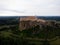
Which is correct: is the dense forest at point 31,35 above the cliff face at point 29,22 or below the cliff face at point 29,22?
below

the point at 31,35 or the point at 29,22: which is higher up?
the point at 29,22

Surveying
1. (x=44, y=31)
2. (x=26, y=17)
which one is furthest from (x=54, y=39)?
(x=26, y=17)

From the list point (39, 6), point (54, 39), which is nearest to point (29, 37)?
point (54, 39)

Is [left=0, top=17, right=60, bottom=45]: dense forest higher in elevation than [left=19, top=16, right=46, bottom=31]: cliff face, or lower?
lower

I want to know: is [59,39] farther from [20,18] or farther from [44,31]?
[20,18]

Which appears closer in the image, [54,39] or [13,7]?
[54,39]

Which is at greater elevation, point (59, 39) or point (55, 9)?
point (55, 9)

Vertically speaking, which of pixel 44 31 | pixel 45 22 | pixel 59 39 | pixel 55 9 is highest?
pixel 55 9

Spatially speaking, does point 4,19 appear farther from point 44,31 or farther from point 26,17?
point 44,31
